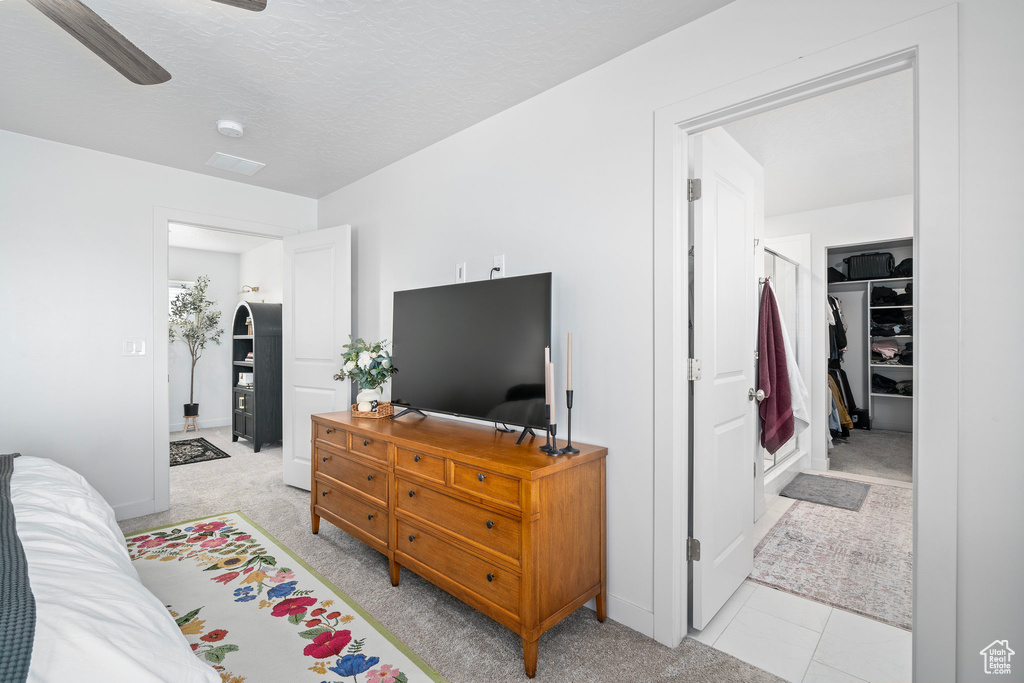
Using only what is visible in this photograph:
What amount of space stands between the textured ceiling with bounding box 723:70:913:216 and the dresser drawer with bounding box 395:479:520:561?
2143mm

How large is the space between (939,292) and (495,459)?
4.97 ft

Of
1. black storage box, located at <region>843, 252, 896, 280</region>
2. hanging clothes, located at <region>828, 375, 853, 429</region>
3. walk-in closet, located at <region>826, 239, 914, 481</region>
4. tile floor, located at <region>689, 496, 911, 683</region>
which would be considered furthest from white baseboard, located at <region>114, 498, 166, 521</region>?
black storage box, located at <region>843, 252, 896, 280</region>

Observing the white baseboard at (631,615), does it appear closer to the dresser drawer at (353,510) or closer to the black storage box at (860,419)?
the dresser drawer at (353,510)

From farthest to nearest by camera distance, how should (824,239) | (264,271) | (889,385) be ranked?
(264,271), (889,385), (824,239)

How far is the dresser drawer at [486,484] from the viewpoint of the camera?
1778mm

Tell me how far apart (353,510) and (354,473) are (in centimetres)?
22

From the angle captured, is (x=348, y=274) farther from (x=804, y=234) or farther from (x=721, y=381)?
(x=804, y=234)

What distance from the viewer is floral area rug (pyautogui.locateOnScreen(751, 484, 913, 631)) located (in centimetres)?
222

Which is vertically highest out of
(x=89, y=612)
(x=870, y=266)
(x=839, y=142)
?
(x=839, y=142)

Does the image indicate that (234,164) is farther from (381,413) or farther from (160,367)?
(381,413)

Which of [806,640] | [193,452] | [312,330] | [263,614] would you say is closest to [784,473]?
[806,640]

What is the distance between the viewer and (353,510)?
2.66 meters

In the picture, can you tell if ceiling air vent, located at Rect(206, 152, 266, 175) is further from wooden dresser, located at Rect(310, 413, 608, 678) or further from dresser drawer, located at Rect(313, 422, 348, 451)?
wooden dresser, located at Rect(310, 413, 608, 678)

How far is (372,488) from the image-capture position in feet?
8.24
